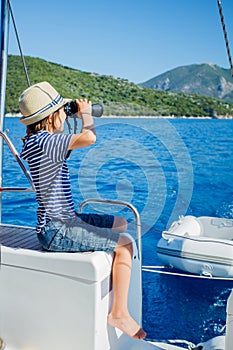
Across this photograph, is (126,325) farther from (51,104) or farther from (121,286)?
(51,104)

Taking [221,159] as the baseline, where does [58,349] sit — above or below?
above

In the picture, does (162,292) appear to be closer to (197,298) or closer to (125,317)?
(197,298)

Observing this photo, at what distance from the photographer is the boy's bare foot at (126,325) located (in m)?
1.47

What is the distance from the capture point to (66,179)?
1468 millimetres

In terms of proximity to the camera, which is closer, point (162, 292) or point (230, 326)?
point (230, 326)

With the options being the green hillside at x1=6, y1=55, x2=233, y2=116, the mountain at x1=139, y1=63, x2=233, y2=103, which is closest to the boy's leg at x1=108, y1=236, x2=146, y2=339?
the green hillside at x1=6, y1=55, x2=233, y2=116

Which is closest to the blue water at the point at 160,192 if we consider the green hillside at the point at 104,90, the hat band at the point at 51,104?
the hat band at the point at 51,104

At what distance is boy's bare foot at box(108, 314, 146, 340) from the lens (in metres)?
1.47

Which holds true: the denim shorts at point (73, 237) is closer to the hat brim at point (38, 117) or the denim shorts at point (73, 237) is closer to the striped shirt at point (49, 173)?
the striped shirt at point (49, 173)

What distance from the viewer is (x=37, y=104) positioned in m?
1.44

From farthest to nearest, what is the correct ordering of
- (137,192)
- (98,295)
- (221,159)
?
(221,159) → (137,192) → (98,295)

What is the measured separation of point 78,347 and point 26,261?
321 millimetres

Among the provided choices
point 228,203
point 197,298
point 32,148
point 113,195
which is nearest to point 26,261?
point 32,148

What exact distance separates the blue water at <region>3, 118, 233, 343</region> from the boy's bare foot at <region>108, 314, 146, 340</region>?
356 millimetres
